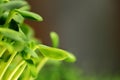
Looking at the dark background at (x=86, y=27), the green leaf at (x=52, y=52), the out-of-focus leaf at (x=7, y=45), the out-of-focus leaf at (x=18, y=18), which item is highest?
the out-of-focus leaf at (x=18, y=18)

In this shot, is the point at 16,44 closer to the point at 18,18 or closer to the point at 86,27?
the point at 18,18

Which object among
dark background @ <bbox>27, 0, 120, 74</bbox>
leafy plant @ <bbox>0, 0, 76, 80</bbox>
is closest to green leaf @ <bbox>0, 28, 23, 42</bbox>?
leafy plant @ <bbox>0, 0, 76, 80</bbox>

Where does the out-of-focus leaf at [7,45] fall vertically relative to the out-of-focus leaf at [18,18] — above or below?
below

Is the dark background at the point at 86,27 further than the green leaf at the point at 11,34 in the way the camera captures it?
Yes

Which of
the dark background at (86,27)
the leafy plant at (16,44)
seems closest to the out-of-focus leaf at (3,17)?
the leafy plant at (16,44)

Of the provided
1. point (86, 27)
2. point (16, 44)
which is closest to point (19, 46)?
point (16, 44)

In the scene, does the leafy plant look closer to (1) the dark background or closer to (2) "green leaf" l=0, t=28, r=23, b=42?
(2) "green leaf" l=0, t=28, r=23, b=42

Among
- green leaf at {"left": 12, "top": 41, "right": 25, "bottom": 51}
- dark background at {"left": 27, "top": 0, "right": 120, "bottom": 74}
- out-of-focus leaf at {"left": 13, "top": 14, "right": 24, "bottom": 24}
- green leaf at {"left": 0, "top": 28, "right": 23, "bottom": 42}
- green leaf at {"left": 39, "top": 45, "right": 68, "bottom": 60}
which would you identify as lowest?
dark background at {"left": 27, "top": 0, "right": 120, "bottom": 74}

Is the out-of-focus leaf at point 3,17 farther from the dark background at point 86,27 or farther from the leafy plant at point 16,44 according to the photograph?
the dark background at point 86,27

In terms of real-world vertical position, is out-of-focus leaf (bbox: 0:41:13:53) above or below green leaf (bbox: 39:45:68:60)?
above
